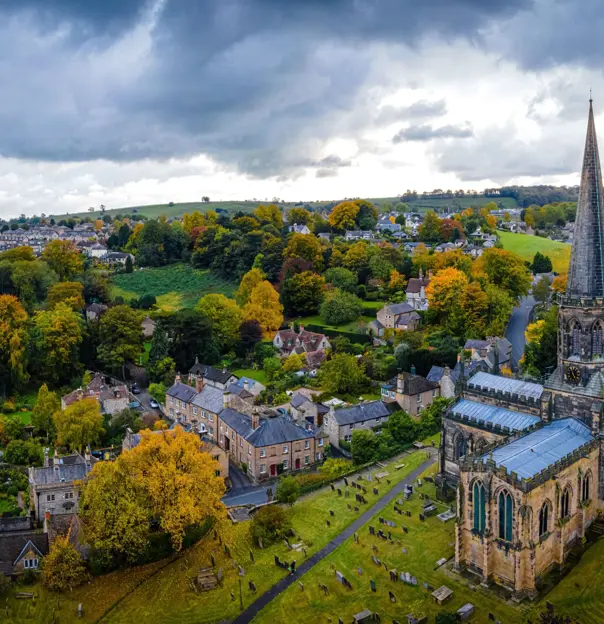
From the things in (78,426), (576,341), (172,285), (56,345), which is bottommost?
(78,426)

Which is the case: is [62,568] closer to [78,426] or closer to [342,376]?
[78,426]

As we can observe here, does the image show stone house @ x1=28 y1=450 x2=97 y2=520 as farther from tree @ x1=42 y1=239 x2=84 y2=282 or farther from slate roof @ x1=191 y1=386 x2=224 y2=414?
tree @ x1=42 y1=239 x2=84 y2=282

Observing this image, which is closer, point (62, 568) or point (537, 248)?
point (62, 568)

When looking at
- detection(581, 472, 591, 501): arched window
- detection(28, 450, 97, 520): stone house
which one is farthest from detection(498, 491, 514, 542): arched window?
detection(28, 450, 97, 520): stone house

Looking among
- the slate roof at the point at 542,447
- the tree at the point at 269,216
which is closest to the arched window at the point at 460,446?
the slate roof at the point at 542,447

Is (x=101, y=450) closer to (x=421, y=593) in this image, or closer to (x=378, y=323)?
(x=421, y=593)

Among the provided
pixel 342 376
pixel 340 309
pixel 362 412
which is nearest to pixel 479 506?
pixel 362 412

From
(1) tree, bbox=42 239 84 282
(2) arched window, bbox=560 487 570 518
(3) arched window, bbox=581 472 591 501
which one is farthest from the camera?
(1) tree, bbox=42 239 84 282
